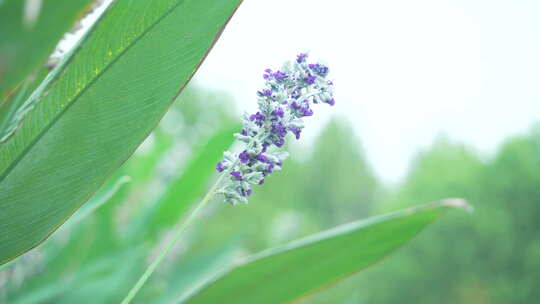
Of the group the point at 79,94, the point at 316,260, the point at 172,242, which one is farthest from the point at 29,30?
the point at 316,260

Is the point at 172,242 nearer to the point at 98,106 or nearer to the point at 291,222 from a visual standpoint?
the point at 98,106

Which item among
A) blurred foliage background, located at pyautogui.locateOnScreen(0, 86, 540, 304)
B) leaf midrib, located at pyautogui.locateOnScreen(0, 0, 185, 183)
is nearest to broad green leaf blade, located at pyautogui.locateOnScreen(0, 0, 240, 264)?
leaf midrib, located at pyautogui.locateOnScreen(0, 0, 185, 183)

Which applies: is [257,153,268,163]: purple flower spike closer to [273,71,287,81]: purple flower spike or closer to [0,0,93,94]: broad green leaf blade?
[273,71,287,81]: purple flower spike

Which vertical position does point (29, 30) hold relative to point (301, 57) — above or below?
below

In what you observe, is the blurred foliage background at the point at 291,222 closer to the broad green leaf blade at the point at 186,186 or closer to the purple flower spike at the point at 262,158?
the broad green leaf blade at the point at 186,186

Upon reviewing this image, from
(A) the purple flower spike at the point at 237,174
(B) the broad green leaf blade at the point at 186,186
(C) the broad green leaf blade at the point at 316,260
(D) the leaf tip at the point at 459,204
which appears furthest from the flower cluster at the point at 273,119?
(B) the broad green leaf blade at the point at 186,186
